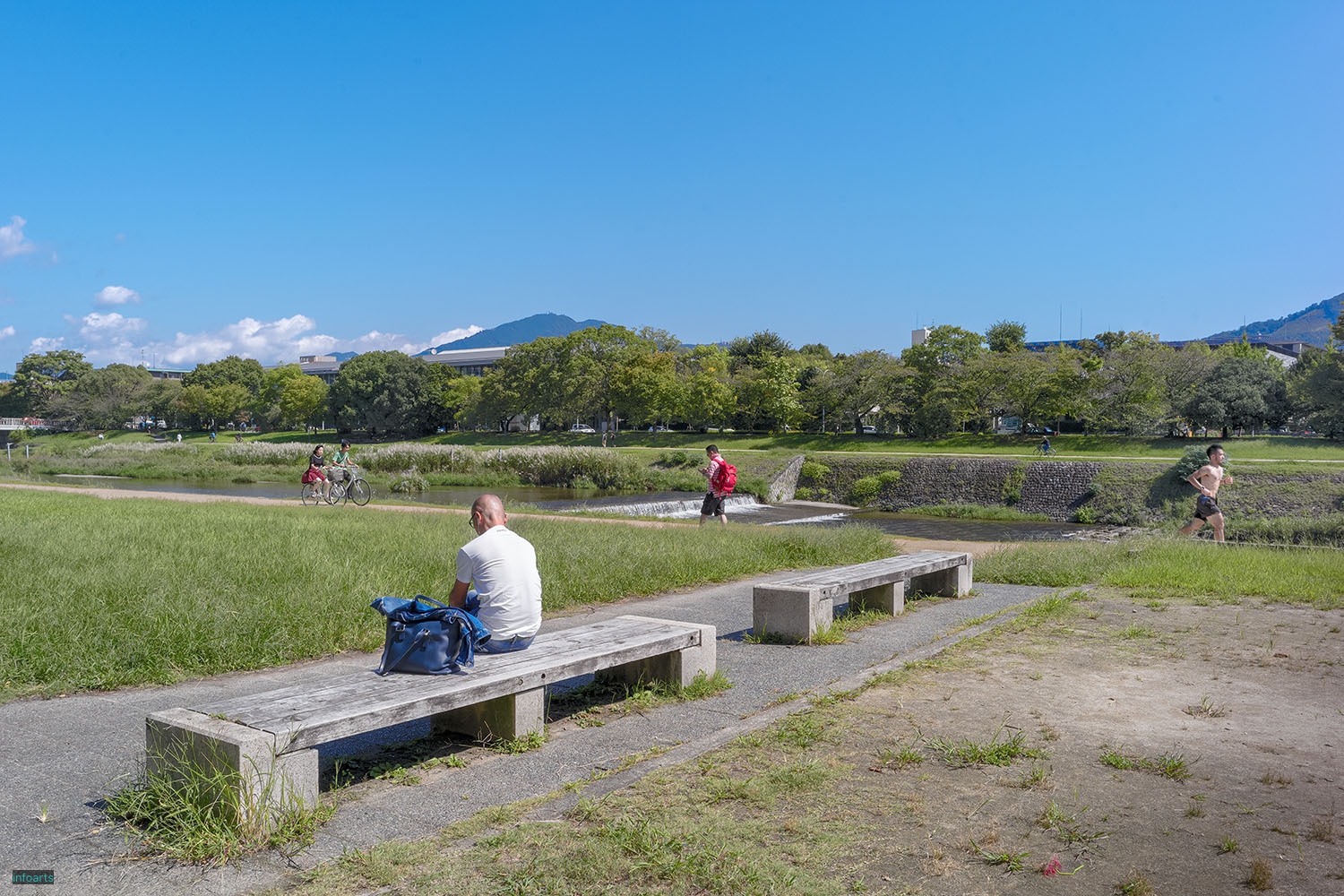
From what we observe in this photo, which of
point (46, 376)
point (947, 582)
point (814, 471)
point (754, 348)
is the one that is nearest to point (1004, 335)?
point (754, 348)

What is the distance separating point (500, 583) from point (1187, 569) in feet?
28.9

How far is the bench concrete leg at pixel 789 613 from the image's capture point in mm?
7422

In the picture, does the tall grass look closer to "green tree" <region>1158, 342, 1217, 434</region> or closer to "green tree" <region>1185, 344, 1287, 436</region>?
"green tree" <region>1185, 344, 1287, 436</region>

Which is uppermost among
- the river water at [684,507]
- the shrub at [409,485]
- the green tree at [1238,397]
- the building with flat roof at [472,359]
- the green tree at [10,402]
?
the building with flat roof at [472,359]

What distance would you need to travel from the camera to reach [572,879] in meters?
3.27

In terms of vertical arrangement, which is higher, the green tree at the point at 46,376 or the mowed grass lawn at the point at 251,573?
the green tree at the point at 46,376

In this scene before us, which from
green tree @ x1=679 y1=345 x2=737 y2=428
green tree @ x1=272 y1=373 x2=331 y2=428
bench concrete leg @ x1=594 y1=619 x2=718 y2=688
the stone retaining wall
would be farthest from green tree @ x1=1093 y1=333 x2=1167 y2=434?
green tree @ x1=272 y1=373 x2=331 y2=428

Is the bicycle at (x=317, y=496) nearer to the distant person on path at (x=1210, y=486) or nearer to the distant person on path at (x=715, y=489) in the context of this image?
the distant person on path at (x=715, y=489)

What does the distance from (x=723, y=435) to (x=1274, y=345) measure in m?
84.0

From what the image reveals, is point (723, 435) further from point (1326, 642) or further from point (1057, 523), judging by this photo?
point (1326, 642)

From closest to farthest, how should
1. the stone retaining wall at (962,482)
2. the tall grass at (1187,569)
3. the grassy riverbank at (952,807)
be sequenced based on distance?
the grassy riverbank at (952,807)
the tall grass at (1187,569)
the stone retaining wall at (962,482)

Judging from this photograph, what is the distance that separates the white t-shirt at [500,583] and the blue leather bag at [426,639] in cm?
38

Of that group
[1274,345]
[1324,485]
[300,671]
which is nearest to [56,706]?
[300,671]

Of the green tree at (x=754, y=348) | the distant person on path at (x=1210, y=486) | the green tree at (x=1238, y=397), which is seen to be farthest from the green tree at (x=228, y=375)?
the distant person on path at (x=1210, y=486)
